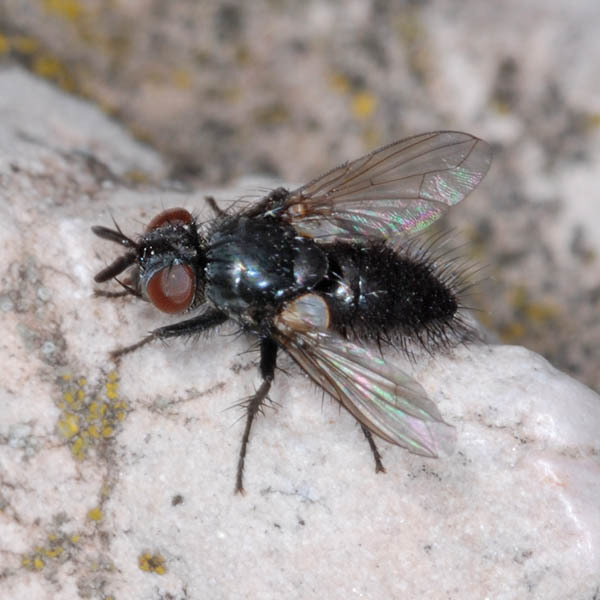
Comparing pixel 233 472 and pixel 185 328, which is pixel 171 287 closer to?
pixel 185 328

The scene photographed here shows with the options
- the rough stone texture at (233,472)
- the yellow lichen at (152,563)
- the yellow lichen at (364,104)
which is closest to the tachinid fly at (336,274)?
the rough stone texture at (233,472)

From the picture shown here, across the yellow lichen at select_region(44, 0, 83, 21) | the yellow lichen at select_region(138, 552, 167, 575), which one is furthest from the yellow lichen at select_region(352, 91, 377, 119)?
the yellow lichen at select_region(138, 552, 167, 575)

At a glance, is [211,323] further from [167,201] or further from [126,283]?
[167,201]

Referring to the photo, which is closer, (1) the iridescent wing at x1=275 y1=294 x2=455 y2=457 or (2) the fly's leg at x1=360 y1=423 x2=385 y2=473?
(1) the iridescent wing at x1=275 y1=294 x2=455 y2=457

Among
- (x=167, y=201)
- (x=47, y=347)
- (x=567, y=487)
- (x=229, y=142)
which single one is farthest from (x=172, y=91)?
(x=567, y=487)

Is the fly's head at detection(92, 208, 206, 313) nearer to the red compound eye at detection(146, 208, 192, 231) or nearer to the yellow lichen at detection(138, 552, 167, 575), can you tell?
the red compound eye at detection(146, 208, 192, 231)

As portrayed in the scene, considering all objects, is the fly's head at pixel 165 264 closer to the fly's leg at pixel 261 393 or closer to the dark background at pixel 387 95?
the fly's leg at pixel 261 393

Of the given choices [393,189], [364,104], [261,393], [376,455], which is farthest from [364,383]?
[364,104]

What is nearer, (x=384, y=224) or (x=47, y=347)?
(x=47, y=347)
